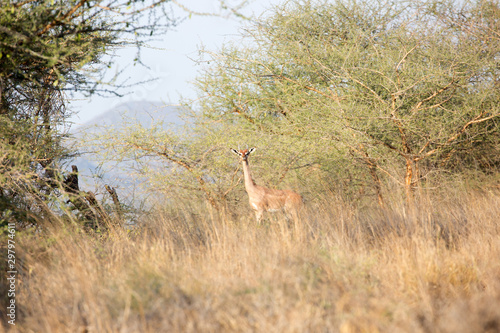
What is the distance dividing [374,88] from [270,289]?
6694mm

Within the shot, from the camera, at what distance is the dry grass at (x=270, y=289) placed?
127 inches

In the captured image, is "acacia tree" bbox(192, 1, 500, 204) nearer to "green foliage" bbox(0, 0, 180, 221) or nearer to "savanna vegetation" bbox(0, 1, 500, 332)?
"savanna vegetation" bbox(0, 1, 500, 332)

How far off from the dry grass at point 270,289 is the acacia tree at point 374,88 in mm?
3721

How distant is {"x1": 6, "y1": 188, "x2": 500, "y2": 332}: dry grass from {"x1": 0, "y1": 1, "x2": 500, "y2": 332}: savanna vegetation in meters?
0.02

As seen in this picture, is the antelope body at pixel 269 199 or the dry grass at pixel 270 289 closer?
the dry grass at pixel 270 289

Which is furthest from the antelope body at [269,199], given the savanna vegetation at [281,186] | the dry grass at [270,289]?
the dry grass at [270,289]

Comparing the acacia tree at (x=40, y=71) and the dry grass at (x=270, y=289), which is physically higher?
the acacia tree at (x=40, y=71)

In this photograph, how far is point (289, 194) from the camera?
8172 millimetres

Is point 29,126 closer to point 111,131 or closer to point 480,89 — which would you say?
point 111,131

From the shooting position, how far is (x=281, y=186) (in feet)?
35.1

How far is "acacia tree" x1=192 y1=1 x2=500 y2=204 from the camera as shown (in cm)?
866

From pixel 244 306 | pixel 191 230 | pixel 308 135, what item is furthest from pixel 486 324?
pixel 308 135

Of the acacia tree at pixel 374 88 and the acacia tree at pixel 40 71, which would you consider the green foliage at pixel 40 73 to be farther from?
the acacia tree at pixel 374 88

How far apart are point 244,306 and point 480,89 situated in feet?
26.5
